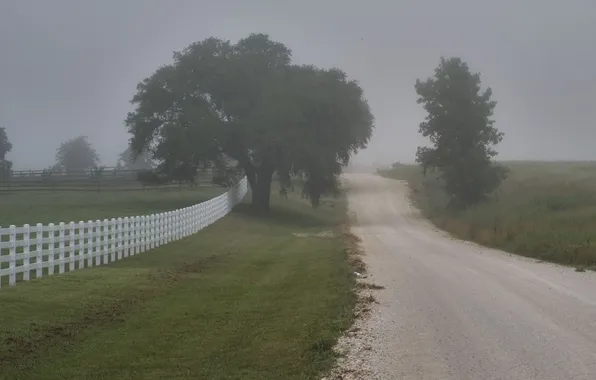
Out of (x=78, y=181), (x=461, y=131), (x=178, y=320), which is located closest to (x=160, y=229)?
(x=178, y=320)

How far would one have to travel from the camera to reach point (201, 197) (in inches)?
2101

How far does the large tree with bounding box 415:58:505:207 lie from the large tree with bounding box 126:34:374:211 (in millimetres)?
5557

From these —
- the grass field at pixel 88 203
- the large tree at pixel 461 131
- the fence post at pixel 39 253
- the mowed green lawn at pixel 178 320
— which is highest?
the large tree at pixel 461 131

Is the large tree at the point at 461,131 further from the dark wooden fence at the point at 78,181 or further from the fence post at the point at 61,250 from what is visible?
the fence post at the point at 61,250

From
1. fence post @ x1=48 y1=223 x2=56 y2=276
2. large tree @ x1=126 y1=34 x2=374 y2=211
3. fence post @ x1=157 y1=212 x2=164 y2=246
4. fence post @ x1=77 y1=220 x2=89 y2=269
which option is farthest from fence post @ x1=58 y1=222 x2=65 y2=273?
large tree @ x1=126 y1=34 x2=374 y2=211

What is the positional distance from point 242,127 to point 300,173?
5392 millimetres

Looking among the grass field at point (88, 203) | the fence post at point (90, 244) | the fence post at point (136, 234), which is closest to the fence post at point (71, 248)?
the fence post at point (90, 244)

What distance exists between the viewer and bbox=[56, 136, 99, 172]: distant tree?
124463mm

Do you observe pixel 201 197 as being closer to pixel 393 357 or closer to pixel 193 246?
pixel 193 246

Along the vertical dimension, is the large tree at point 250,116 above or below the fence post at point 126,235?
above

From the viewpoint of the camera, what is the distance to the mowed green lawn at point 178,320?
880 cm

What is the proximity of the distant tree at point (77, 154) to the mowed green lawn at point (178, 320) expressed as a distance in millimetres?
108433

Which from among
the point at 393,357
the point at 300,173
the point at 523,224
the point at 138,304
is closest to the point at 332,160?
the point at 300,173

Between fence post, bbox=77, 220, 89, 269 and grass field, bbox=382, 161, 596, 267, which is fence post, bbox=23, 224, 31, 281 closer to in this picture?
fence post, bbox=77, 220, 89, 269
